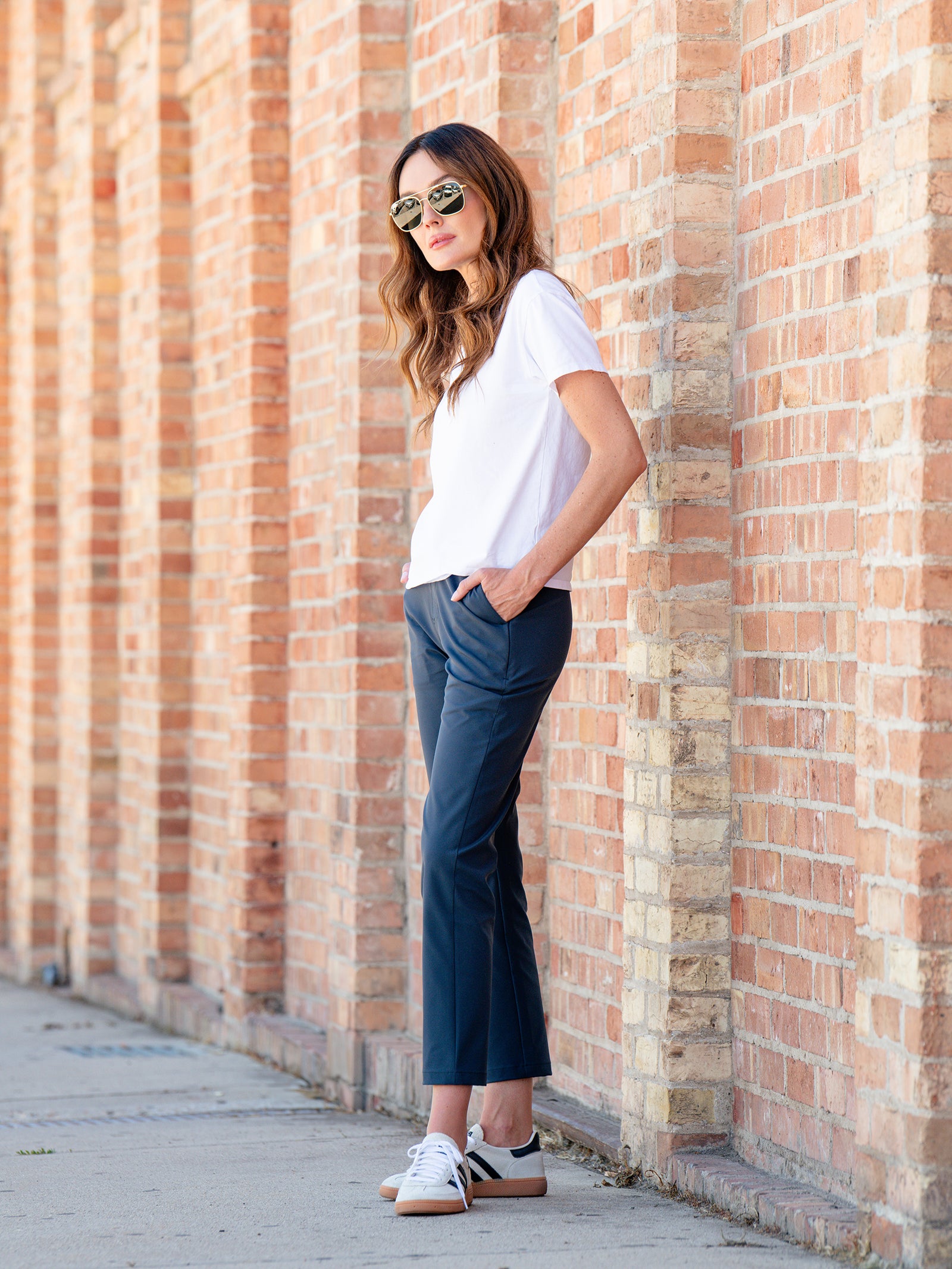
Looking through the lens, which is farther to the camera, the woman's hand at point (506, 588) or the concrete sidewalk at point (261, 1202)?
the woman's hand at point (506, 588)

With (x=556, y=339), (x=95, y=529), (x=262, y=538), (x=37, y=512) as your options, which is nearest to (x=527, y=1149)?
(x=556, y=339)

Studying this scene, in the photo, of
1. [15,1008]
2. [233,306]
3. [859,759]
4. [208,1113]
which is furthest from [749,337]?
[15,1008]

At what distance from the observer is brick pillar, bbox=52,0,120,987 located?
8344 mm

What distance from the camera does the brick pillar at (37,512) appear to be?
9344mm

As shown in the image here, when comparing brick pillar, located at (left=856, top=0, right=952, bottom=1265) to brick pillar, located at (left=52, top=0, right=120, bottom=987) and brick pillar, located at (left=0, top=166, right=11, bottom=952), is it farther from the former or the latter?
brick pillar, located at (left=0, top=166, right=11, bottom=952)

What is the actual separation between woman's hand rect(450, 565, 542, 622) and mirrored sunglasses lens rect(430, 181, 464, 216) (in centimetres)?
75

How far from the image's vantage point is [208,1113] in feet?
17.1

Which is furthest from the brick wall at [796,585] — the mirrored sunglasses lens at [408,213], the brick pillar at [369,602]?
the brick pillar at [369,602]

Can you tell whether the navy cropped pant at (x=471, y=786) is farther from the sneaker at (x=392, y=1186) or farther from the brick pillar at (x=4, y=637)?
the brick pillar at (x=4, y=637)

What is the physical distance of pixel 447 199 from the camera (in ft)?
12.2

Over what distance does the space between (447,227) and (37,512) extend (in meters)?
6.02

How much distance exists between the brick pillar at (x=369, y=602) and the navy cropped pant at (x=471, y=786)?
164cm

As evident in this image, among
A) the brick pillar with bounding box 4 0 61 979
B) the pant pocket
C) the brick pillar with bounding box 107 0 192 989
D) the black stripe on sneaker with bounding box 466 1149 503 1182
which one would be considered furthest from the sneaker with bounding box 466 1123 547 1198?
the brick pillar with bounding box 4 0 61 979

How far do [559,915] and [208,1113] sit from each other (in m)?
1.32
